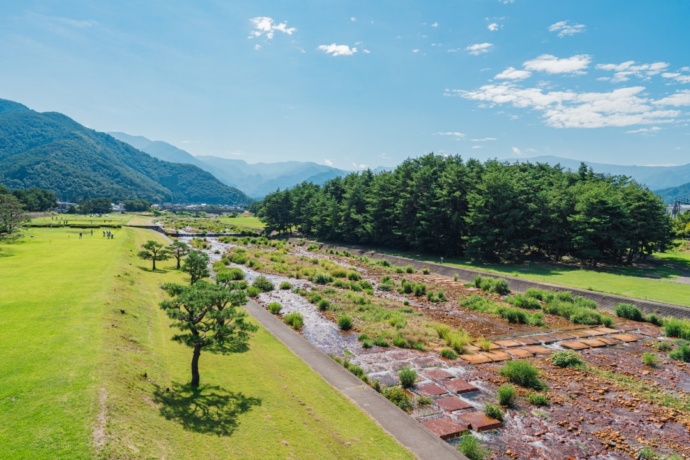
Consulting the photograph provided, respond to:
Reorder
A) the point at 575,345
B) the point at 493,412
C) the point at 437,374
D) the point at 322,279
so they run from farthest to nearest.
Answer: the point at 322,279 → the point at 575,345 → the point at 437,374 → the point at 493,412

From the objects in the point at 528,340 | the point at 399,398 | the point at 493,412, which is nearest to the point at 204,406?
the point at 399,398

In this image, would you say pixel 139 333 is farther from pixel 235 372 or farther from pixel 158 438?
pixel 158 438

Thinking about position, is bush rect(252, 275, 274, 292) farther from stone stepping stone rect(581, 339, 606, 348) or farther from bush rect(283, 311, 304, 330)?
stone stepping stone rect(581, 339, 606, 348)

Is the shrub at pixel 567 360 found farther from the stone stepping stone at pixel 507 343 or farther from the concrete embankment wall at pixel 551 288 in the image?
the concrete embankment wall at pixel 551 288

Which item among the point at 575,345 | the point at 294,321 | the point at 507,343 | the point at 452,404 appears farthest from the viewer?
the point at 294,321

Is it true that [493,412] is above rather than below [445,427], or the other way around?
above

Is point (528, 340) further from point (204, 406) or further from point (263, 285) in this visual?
point (263, 285)

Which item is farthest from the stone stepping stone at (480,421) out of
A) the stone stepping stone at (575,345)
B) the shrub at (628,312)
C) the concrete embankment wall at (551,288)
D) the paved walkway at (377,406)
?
the concrete embankment wall at (551,288)

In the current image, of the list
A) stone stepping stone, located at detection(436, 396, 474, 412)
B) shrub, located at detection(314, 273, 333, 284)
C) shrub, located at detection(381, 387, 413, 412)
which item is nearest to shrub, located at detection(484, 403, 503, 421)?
stone stepping stone, located at detection(436, 396, 474, 412)
